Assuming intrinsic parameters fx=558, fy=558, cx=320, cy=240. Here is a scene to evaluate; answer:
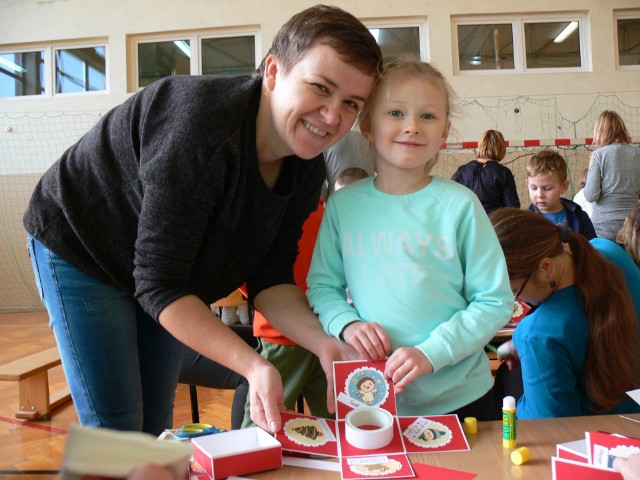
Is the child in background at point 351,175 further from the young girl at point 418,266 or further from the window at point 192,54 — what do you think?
the window at point 192,54

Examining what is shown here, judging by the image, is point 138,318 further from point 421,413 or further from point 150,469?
point 150,469

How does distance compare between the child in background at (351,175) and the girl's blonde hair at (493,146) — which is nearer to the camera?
the child in background at (351,175)

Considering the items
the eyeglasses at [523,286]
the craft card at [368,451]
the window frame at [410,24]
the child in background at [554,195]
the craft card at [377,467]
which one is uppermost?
the window frame at [410,24]

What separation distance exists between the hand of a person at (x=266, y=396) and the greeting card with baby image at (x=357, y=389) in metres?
0.11

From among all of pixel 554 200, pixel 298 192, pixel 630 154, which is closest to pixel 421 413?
pixel 298 192

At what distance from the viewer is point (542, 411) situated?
123cm

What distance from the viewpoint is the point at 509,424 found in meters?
Result: 0.88

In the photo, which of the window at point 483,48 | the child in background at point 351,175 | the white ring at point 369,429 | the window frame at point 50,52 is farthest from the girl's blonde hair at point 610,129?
the window frame at point 50,52

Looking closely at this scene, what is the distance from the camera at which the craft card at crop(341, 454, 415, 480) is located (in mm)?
775

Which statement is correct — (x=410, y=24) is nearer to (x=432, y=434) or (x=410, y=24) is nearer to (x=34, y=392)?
(x=34, y=392)

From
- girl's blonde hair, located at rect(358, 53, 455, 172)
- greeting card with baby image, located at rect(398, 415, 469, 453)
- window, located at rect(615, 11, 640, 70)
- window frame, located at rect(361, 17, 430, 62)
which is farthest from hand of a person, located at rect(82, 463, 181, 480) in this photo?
window, located at rect(615, 11, 640, 70)

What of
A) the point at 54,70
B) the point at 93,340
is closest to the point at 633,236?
the point at 93,340

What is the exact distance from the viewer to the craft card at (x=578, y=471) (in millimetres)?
700

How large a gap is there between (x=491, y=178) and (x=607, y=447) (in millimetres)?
3029
